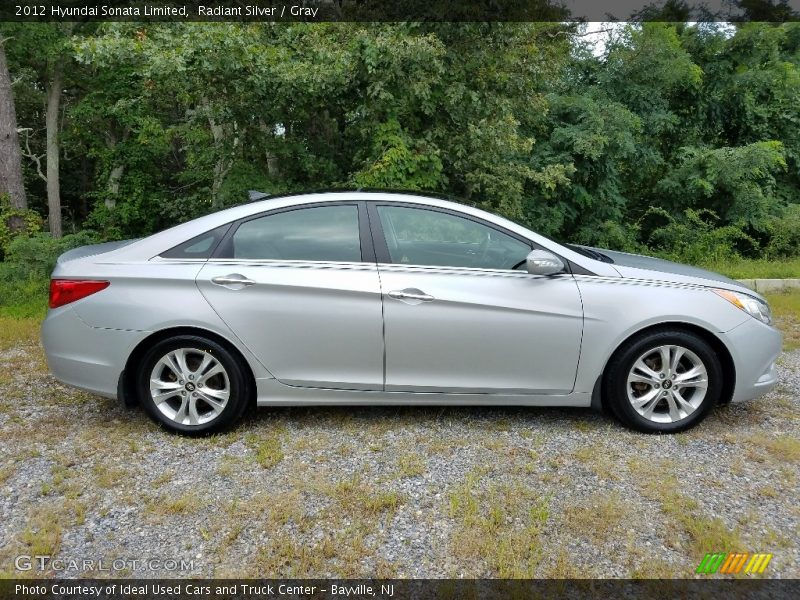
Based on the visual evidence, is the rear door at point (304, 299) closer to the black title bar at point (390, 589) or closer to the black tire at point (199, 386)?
the black tire at point (199, 386)

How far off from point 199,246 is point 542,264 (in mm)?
2101

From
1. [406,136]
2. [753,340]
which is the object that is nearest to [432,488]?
[753,340]

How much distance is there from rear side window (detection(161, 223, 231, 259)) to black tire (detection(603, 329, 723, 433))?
2546mm

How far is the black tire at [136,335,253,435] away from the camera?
369cm

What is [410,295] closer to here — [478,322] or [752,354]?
[478,322]

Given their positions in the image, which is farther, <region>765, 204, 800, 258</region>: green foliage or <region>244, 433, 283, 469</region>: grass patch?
<region>765, 204, 800, 258</region>: green foliage

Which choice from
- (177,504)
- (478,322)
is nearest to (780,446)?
(478,322)

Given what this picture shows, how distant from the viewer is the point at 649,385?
12.3 feet

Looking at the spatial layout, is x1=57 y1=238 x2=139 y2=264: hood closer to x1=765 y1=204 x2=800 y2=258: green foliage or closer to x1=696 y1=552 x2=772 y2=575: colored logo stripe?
x1=696 y1=552 x2=772 y2=575: colored logo stripe

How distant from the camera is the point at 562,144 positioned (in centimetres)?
1148

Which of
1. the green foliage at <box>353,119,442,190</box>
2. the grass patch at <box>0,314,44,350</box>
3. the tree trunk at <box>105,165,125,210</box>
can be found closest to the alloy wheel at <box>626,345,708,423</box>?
the green foliage at <box>353,119,442,190</box>

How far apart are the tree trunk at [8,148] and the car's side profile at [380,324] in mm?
10280

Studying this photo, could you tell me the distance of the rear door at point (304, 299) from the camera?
3.64m

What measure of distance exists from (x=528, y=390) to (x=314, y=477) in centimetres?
140
